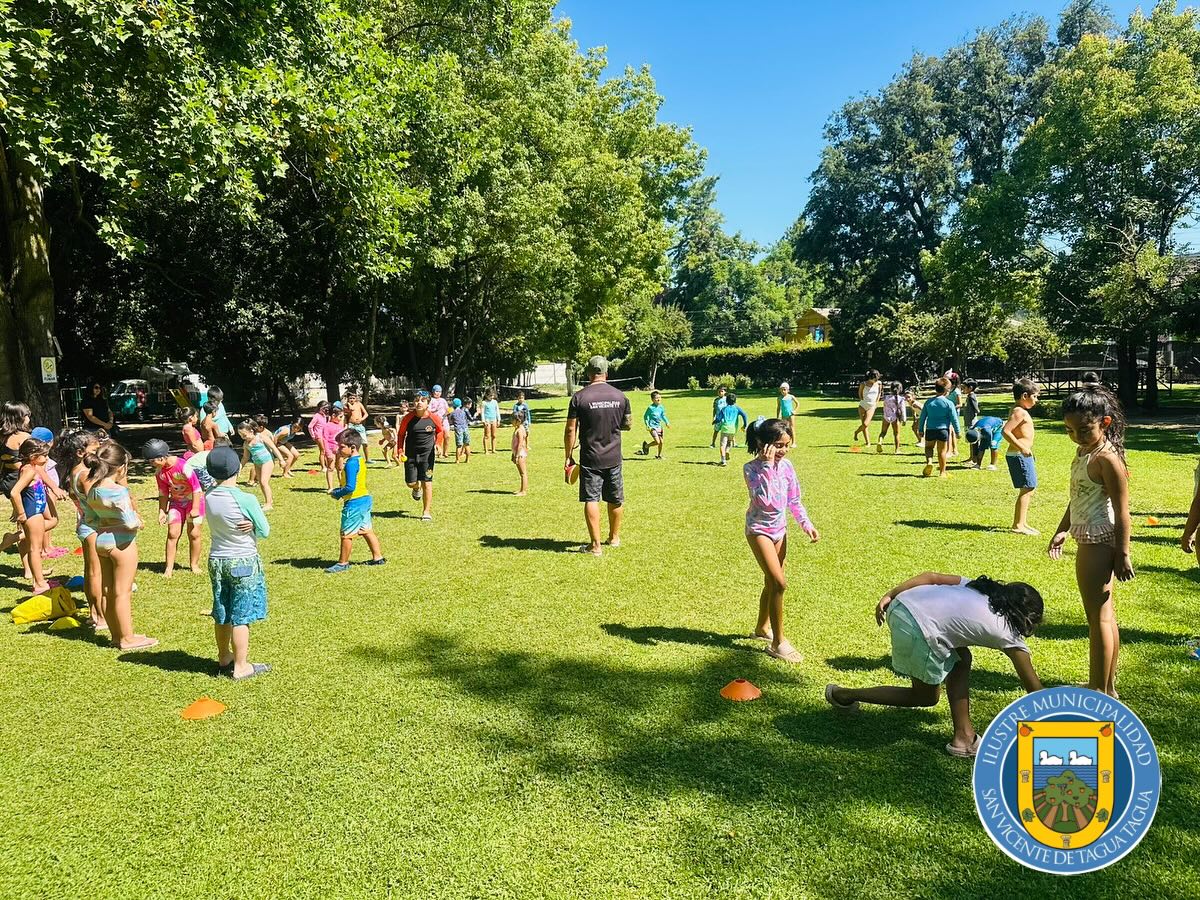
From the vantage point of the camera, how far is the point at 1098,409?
4.41 metres

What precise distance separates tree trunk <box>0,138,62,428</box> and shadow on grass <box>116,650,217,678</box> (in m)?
11.2

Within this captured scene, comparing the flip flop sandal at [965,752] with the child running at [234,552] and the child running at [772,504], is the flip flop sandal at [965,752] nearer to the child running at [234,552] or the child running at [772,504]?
the child running at [772,504]

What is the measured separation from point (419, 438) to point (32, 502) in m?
4.72

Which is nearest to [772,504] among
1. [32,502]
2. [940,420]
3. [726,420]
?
[32,502]

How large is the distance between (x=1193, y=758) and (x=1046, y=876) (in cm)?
146

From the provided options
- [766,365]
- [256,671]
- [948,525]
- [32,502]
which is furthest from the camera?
[766,365]

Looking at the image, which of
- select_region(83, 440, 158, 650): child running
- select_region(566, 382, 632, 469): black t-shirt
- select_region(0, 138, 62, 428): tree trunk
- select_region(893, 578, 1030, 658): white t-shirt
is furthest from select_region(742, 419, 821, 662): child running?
select_region(0, 138, 62, 428): tree trunk

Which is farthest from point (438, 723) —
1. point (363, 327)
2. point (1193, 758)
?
point (363, 327)

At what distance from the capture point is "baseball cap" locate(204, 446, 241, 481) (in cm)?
515

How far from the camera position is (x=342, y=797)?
3881 millimetres

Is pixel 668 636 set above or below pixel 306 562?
below

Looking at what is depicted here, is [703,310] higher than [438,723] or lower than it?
higher

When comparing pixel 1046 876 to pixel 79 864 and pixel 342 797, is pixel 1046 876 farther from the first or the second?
pixel 79 864

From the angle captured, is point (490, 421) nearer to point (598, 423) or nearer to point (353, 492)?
point (598, 423)
